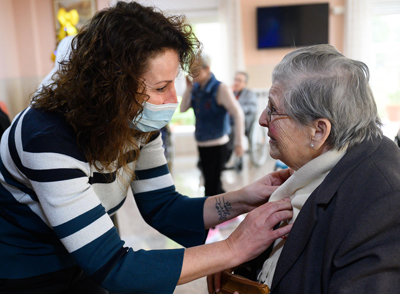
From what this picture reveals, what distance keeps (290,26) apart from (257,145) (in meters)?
2.70

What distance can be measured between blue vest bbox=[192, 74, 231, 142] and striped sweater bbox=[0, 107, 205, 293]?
6.82ft

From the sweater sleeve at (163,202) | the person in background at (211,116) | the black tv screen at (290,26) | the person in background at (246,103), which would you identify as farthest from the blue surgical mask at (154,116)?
the black tv screen at (290,26)

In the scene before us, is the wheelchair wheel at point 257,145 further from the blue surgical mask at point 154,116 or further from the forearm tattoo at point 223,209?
the blue surgical mask at point 154,116

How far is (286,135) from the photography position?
1.04 metres

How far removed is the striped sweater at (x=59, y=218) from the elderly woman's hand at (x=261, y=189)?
15.2 inches

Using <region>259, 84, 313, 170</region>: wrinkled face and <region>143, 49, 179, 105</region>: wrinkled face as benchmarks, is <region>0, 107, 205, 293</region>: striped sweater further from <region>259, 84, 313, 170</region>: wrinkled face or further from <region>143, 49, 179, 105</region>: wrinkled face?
<region>259, 84, 313, 170</region>: wrinkled face

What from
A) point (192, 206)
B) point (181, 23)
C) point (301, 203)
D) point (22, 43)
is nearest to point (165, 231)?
point (192, 206)

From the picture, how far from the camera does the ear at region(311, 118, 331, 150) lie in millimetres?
953

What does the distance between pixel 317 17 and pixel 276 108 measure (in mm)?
6288

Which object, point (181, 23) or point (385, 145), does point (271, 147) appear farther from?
point (181, 23)

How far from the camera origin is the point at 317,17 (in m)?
6.61

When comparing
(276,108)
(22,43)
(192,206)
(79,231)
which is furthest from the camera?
(22,43)

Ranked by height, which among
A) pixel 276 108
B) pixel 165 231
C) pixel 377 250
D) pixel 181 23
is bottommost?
pixel 165 231

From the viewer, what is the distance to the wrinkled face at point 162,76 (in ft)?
3.25
